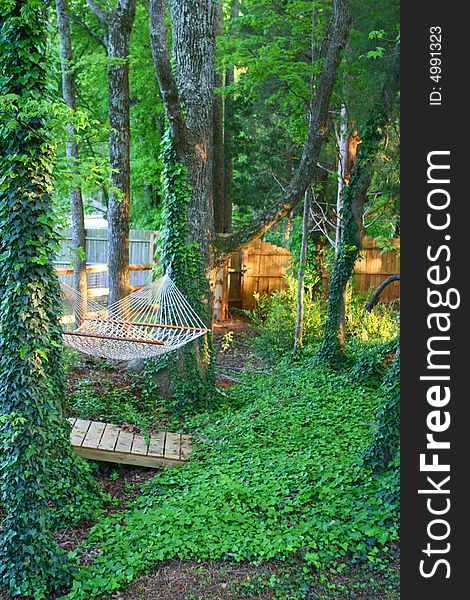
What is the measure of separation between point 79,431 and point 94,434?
124 mm

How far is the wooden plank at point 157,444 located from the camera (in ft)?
14.6

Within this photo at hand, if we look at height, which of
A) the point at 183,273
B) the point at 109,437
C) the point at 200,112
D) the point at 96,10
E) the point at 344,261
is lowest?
the point at 109,437

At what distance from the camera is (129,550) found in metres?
3.32

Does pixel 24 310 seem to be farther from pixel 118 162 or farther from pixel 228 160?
pixel 228 160

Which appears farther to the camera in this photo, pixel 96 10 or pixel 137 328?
pixel 96 10

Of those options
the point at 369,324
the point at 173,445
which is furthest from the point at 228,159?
the point at 173,445

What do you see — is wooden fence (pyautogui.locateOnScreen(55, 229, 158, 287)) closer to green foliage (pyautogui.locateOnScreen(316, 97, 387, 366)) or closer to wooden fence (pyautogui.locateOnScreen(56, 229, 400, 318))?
wooden fence (pyautogui.locateOnScreen(56, 229, 400, 318))

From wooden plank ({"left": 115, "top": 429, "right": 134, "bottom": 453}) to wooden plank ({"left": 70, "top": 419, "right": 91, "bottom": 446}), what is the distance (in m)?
0.26

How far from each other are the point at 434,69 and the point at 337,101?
4.70m

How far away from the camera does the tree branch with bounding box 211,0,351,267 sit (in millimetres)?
5598

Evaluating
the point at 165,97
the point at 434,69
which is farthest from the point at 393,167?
the point at 434,69

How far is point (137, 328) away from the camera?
17.5 feet

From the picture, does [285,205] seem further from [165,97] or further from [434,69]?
[434,69]

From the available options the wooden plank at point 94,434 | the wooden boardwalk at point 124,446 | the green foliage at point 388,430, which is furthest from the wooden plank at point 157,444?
the green foliage at point 388,430
